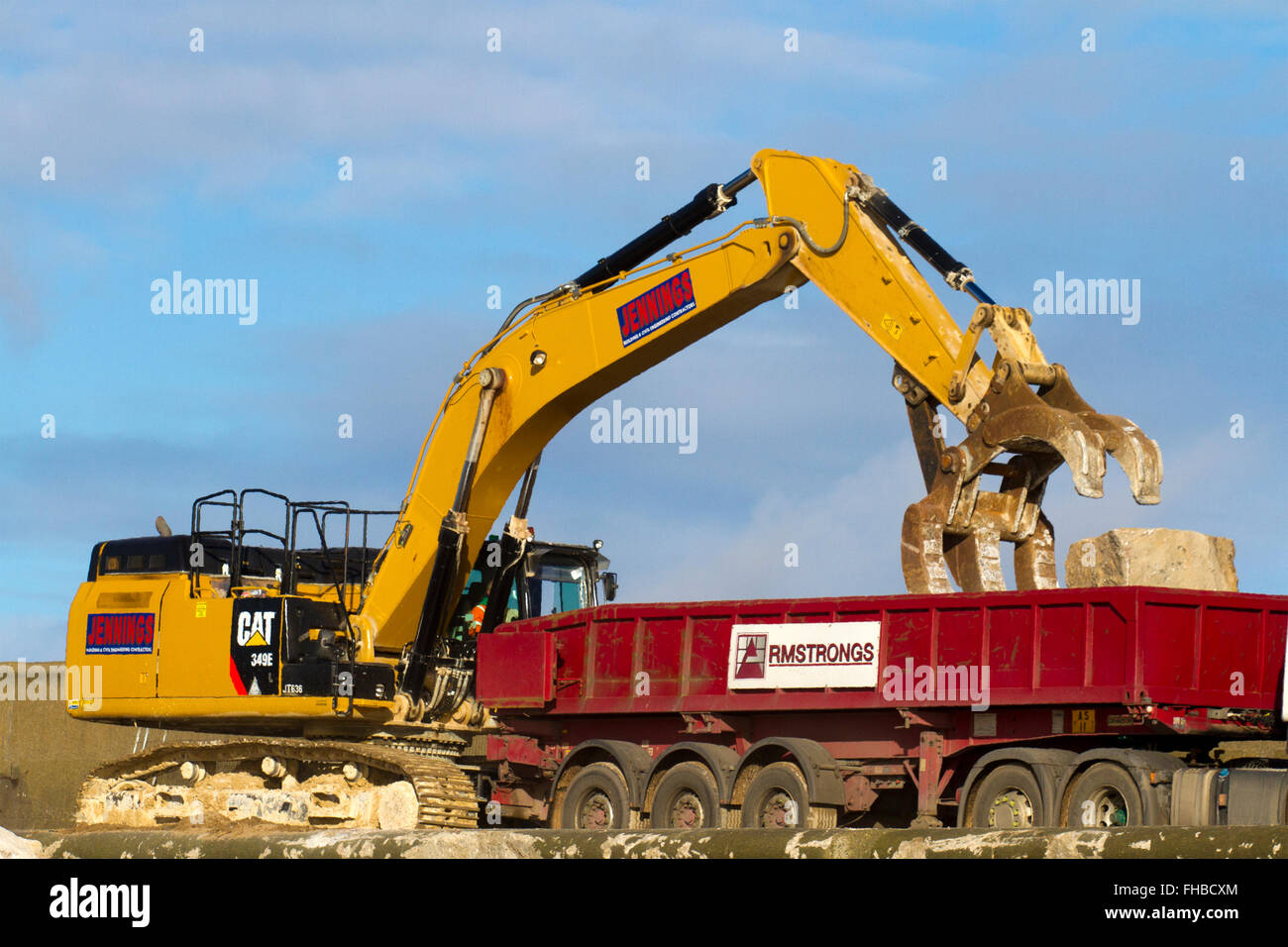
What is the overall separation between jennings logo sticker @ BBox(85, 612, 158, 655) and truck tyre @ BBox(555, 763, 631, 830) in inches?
226

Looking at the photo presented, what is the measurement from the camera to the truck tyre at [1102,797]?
1381cm

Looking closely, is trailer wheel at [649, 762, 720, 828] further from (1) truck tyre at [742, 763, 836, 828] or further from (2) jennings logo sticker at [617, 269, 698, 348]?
(2) jennings logo sticker at [617, 269, 698, 348]

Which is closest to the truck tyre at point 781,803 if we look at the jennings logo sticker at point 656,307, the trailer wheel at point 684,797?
the trailer wheel at point 684,797

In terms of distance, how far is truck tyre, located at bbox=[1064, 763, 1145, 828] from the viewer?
1381 cm

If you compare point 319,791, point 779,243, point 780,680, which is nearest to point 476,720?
point 319,791

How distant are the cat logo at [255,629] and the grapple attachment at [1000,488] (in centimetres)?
749

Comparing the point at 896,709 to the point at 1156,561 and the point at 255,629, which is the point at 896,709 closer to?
the point at 1156,561

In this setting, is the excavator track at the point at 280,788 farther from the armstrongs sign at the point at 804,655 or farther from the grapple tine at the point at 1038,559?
the grapple tine at the point at 1038,559

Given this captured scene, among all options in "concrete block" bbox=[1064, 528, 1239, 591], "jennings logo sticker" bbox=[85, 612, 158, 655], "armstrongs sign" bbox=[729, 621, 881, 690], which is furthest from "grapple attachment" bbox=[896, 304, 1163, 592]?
"jennings logo sticker" bbox=[85, 612, 158, 655]

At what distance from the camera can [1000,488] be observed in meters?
16.3
